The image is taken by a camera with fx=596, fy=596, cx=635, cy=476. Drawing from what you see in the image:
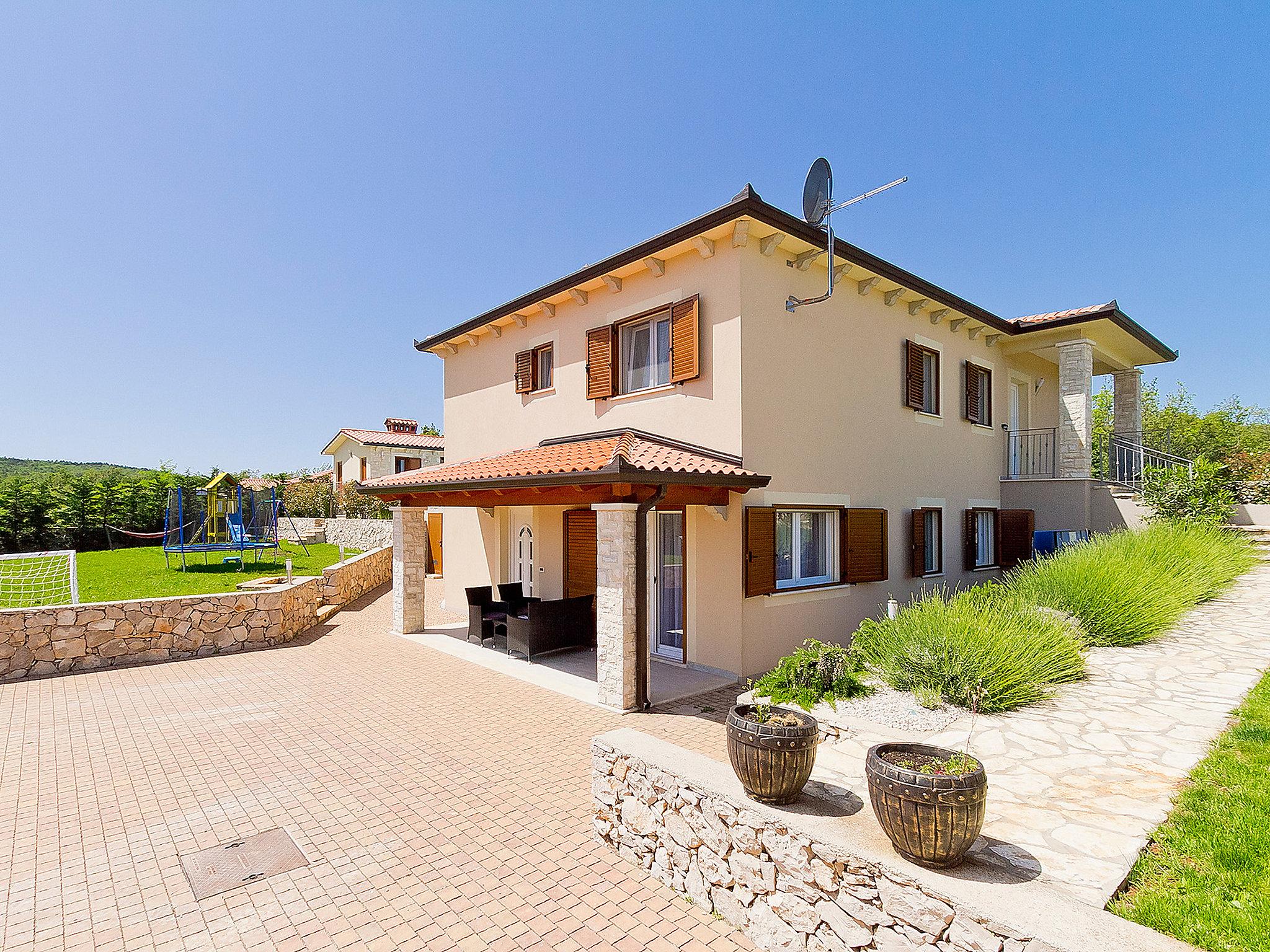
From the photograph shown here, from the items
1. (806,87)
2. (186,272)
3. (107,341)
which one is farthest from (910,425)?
(107,341)

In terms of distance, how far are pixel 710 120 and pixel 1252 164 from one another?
15.7 meters

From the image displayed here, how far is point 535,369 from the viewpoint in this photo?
43.2 feet

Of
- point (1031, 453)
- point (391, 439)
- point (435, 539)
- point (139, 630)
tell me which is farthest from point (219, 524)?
point (1031, 453)

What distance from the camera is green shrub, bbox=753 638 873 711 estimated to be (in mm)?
6617

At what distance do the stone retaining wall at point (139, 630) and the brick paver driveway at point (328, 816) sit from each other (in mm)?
747

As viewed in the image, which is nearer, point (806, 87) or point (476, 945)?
point (476, 945)

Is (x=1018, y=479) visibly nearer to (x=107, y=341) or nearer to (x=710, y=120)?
(x=710, y=120)

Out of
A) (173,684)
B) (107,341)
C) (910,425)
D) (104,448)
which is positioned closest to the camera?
(173,684)

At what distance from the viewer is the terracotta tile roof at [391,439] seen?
3472 centimetres

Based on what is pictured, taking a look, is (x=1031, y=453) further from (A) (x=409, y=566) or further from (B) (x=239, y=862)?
(B) (x=239, y=862)

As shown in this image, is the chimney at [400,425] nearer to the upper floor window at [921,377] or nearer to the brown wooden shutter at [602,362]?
the brown wooden shutter at [602,362]

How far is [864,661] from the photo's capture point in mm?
7945

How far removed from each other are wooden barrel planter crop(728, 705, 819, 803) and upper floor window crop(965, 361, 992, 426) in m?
12.2

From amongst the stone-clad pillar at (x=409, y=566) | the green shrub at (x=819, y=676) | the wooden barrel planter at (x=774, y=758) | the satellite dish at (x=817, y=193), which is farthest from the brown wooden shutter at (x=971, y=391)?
the stone-clad pillar at (x=409, y=566)
